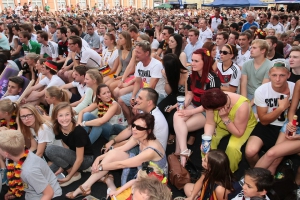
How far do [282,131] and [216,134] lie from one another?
770 mm

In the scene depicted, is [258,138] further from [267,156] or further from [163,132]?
[163,132]

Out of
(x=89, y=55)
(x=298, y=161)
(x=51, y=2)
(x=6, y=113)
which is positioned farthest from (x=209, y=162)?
(x=51, y=2)

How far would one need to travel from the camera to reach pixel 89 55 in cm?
624

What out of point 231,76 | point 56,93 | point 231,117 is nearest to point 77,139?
point 56,93

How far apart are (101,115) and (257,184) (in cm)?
255

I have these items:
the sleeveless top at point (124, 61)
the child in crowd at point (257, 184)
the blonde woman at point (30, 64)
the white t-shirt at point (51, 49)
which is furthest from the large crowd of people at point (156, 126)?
the white t-shirt at point (51, 49)

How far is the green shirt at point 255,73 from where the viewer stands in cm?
413

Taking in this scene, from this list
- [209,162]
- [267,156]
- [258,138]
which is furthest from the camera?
[258,138]

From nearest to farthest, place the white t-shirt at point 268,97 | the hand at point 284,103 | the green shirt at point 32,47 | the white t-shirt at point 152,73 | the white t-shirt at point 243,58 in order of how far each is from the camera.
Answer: the hand at point 284,103, the white t-shirt at point 268,97, the white t-shirt at point 152,73, the white t-shirt at point 243,58, the green shirt at point 32,47

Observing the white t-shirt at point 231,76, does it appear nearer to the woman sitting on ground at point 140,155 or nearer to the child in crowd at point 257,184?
the woman sitting on ground at point 140,155

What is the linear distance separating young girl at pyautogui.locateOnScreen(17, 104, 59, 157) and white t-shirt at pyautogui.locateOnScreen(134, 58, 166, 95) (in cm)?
190

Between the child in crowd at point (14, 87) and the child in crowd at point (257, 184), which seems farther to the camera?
the child in crowd at point (14, 87)

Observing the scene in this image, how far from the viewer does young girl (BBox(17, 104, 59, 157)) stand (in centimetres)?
345

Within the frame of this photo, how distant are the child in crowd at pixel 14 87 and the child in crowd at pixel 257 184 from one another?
4144mm
